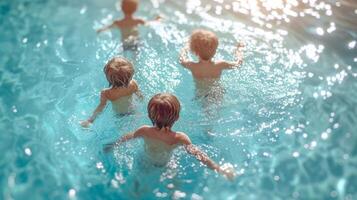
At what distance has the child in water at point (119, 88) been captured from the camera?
5.34 meters

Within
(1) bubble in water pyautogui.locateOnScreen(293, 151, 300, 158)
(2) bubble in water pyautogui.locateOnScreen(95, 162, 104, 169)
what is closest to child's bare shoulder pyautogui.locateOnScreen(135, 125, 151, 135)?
(2) bubble in water pyautogui.locateOnScreen(95, 162, 104, 169)

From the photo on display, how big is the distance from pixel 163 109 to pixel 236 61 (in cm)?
204

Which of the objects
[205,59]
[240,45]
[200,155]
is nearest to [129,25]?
[240,45]

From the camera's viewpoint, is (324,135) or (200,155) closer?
(200,155)

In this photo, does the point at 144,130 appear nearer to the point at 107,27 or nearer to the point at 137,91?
the point at 137,91

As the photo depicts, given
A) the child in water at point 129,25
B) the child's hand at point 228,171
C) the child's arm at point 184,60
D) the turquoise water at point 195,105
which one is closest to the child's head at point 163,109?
the turquoise water at point 195,105

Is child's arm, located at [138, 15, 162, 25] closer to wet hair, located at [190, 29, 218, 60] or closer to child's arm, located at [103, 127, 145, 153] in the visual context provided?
wet hair, located at [190, 29, 218, 60]

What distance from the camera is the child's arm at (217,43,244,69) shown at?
6094 mm

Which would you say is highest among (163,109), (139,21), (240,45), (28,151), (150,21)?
(163,109)

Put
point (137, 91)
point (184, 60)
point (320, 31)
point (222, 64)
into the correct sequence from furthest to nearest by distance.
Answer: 1. point (320, 31)
2. point (184, 60)
3. point (222, 64)
4. point (137, 91)

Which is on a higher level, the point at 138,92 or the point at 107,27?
the point at 138,92

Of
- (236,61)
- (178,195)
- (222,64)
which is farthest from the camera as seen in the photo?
(236,61)

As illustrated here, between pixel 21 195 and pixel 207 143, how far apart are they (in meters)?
2.00

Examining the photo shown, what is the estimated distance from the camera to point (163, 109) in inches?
184
